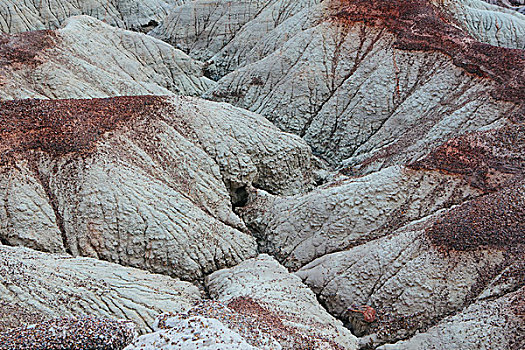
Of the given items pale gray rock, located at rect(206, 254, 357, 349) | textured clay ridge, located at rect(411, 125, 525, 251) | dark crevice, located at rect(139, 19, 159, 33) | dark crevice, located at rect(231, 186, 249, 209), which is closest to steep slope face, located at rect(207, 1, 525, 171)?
Result: textured clay ridge, located at rect(411, 125, 525, 251)

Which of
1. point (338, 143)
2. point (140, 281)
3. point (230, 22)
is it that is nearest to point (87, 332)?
point (140, 281)

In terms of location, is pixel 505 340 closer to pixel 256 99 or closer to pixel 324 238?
pixel 324 238

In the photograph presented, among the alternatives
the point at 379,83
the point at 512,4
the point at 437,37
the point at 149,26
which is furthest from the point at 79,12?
the point at 512,4

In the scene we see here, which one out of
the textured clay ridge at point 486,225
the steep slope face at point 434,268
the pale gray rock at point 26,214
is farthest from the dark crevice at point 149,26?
the textured clay ridge at point 486,225

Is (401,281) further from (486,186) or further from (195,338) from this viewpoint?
(195,338)

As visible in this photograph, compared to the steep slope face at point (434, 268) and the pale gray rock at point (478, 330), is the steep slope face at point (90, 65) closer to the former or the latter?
the steep slope face at point (434, 268)

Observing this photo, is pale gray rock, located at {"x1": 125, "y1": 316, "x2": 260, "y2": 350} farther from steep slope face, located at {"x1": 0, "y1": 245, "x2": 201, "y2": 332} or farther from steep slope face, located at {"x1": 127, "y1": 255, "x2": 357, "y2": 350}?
steep slope face, located at {"x1": 0, "y1": 245, "x2": 201, "y2": 332}
